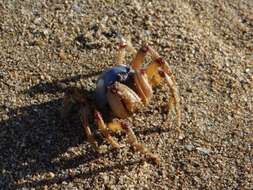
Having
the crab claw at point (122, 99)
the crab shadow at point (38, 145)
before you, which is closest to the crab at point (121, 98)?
the crab claw at point (122, 99)

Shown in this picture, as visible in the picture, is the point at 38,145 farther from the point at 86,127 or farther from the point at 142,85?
the point at 142,85

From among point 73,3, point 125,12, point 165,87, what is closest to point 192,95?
point 165,87

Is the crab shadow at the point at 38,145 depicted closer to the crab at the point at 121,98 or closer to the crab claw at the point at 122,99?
the crab at the point at 121,98

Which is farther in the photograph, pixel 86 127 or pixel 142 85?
pixel 142 85

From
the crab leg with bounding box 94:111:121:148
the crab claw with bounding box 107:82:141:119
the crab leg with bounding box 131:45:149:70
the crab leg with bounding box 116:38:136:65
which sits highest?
the crab leg with bounding box 116:38:136:65

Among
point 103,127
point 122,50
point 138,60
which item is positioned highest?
point 122,50

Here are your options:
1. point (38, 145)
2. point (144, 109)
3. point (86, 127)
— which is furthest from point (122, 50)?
point (38, 145)

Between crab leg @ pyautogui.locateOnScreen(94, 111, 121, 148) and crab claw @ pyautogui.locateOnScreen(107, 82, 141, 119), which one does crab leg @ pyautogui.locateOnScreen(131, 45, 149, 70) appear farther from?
crab leg @ pyautogui.locateOnScreen(94, 111, 121, 148)

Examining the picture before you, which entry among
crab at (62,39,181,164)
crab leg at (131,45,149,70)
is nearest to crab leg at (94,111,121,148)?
crab at (62,39,181,164)
